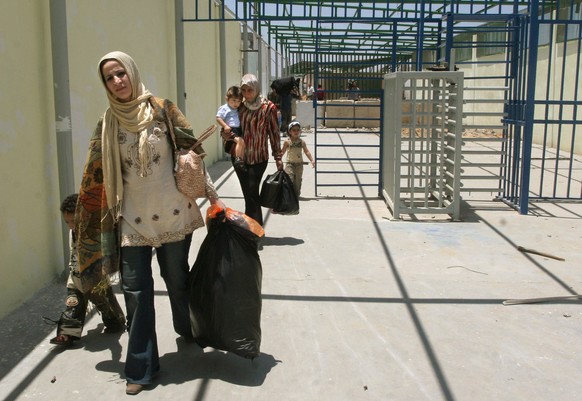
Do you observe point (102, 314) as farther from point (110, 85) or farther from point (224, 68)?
point (224, 68)

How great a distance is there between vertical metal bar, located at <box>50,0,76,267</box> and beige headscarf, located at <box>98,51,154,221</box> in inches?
68.8

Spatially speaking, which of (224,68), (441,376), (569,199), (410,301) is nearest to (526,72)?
(569,199)

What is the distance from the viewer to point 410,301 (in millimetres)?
4824

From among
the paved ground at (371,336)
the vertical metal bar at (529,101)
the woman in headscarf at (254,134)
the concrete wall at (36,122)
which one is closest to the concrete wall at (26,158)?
the concrete wall at (36,122)

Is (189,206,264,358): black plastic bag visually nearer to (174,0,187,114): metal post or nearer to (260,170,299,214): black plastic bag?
(260,170,299,214): black plastic bag

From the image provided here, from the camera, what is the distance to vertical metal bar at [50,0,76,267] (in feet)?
15.9

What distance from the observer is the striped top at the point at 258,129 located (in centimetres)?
623

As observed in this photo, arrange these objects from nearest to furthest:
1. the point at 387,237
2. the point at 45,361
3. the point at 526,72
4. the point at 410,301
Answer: the point at 45,361 < the point at 410,301 < the point at 387,237 < the point at 526,72

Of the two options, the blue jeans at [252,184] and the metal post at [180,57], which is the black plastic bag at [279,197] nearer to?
the blue jeans at [252,184]

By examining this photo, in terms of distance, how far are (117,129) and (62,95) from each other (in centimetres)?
178

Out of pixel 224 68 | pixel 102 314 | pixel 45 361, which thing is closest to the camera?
pixel 45 361

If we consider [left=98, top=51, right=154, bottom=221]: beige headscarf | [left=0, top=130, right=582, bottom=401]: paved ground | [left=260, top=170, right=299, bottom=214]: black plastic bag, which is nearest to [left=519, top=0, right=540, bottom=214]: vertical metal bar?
[left=0, top=130, right=582, bottom=401]: paved ground

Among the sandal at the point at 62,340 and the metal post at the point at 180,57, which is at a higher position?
the metal post at the point at 180,57

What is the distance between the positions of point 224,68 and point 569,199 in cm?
812
